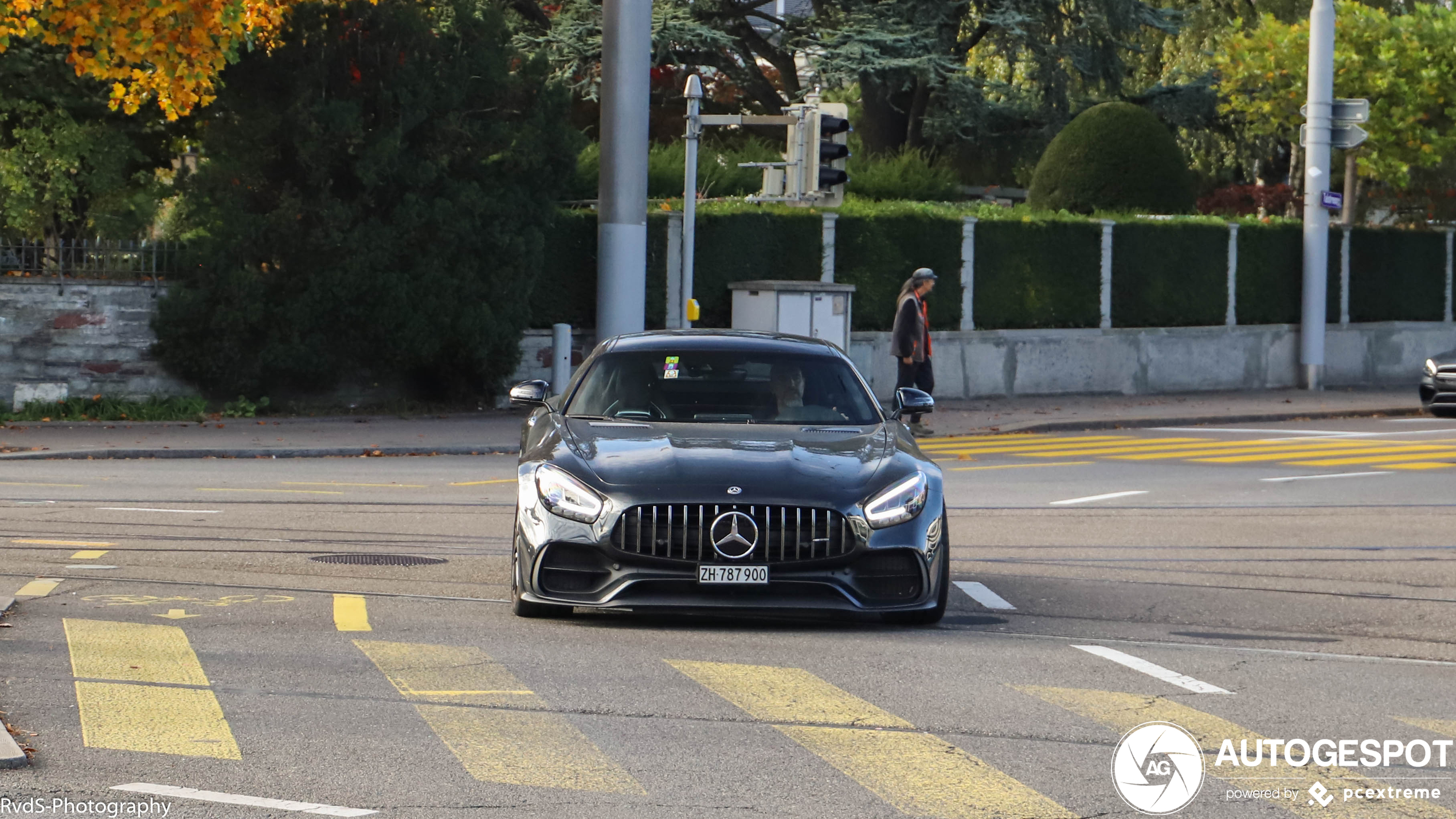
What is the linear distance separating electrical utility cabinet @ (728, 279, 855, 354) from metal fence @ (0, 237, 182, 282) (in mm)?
7302

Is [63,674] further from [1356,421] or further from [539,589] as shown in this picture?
[1356,421]

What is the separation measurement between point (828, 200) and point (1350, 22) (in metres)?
17.4

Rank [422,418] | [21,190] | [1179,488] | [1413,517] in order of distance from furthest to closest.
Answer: [422,418]
[21,190]
[1179,488]
[1413,517]

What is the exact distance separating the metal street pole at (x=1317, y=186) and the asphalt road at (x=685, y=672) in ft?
59.9

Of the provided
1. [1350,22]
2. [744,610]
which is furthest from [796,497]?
[1350,22]

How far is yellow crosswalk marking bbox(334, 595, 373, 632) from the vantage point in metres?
8.75

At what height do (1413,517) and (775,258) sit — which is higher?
(775,258)

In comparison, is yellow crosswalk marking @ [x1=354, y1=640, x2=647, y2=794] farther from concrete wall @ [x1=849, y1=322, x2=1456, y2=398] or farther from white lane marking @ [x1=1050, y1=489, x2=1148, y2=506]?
concrete wall @ [x1=849, y1=322, x2=1456, y2=398]

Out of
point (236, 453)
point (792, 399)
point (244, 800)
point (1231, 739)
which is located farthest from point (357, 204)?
point (244, 800)

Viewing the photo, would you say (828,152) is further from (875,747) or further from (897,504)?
(875,747)

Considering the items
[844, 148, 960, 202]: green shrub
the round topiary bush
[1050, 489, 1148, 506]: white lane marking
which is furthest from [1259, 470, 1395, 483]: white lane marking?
[844, 148, 960, 202]: green shrub

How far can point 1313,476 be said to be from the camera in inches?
707

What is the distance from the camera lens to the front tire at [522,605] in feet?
29.2

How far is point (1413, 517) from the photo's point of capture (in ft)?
47.5
